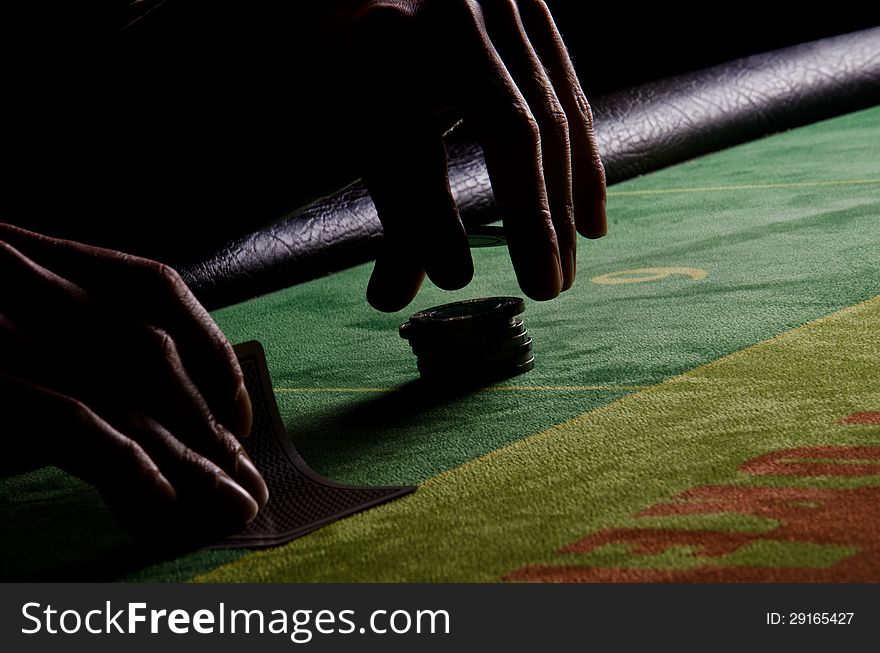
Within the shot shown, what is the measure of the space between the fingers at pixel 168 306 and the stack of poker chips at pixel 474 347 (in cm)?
54

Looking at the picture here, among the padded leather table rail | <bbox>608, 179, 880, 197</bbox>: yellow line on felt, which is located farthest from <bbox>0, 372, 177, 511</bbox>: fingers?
<bbox>608, 179, 880, 197</bbox>: yellow line on felt

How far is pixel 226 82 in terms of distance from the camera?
59.5 inches

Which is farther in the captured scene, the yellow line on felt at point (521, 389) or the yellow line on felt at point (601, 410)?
the yellow line on felt at point (521, 389)

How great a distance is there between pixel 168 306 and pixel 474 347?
611mm

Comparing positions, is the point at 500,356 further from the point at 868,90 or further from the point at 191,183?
the point at 868,90

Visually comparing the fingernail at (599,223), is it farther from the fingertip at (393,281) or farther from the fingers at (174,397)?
the fingers at (174,397)

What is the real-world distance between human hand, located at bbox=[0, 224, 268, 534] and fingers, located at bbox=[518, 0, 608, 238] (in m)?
0.57

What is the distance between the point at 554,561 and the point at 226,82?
0.78 metres

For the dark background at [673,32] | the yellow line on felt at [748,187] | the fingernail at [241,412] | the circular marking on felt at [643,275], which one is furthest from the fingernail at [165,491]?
the dark background at [673,32]

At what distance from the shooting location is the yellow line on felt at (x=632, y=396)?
4.50ft

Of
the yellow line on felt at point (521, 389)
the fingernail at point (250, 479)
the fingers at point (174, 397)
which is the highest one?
the fingers at point (174, 397)

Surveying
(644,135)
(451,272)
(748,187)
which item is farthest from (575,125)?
(644,135)

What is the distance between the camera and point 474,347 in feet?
5.71

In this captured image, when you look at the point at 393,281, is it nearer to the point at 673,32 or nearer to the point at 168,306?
the point at 168,306
